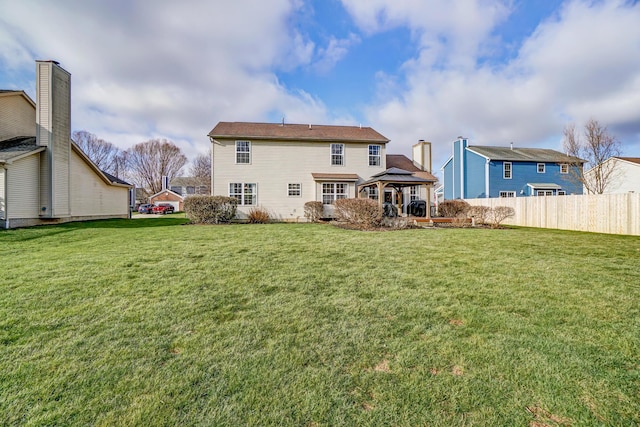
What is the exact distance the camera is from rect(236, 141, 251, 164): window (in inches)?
704

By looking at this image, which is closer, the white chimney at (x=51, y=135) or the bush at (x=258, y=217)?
the white chimney at (x=51, y=135)

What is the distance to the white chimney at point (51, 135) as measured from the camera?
13.7 m

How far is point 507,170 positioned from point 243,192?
23487mm

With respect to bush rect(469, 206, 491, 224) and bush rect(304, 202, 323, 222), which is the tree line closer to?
bush rect(304, 202, 323, 222)

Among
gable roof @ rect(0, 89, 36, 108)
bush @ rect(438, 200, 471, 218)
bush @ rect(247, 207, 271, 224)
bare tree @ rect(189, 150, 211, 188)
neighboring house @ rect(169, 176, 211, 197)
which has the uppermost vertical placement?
bare tree @ rect(189, 150, 211, 188)

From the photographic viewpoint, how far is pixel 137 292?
405 centimetres

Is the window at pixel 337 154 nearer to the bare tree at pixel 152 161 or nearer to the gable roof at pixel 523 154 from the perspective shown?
the gable roof at pixel 523 154

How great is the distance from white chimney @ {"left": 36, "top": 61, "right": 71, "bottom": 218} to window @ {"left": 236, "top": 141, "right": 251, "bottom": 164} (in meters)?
9.05

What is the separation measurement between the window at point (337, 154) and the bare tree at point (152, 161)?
47.4 m

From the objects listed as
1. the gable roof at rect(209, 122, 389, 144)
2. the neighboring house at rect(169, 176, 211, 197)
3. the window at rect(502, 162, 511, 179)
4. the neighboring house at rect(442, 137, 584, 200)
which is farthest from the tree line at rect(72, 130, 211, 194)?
the window at rect(502, 162, 511, 179)

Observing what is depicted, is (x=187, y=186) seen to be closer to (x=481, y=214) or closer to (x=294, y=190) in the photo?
(x=294, y=190)

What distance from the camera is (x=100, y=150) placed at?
4809 centimetres

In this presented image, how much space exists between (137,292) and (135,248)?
3.70m

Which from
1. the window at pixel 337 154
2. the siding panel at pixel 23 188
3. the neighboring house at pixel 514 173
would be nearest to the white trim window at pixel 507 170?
the neighboring house at pixel 514 173
